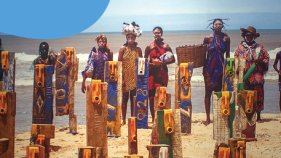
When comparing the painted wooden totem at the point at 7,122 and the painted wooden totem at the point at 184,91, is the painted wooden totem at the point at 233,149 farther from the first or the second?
the painted wooden totem at the point at 7,122

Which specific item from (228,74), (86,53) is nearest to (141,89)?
(228,74)

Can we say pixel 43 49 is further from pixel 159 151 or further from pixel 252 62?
pixel 252 62

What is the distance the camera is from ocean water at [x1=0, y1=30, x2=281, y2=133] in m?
7.07

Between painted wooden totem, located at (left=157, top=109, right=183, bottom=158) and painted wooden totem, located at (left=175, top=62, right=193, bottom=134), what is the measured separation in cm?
173

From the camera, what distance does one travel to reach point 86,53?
10.6m

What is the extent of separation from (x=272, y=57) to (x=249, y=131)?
6.17m

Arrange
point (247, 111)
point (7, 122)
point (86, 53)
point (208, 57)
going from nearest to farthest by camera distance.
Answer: point (7, 122)
point (247, 111)
point (208, 57)
point (86, 53)

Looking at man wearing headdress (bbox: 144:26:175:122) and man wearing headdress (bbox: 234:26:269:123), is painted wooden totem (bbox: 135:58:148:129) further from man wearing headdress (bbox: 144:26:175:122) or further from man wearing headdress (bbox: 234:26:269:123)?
man wearing headdress (bbox: 234:26:269:123)

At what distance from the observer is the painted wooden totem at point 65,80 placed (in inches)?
215

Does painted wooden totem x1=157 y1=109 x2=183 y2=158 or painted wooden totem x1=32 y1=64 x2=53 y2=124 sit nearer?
painted wooden totem x1=157 y1=109 x2=183 y2=158

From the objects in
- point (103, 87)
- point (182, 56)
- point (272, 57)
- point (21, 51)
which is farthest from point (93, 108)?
point (272, 57)

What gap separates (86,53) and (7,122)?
22.2 feet

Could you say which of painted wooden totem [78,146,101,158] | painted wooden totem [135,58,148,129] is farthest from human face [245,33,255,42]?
painted wooden totem [78,146,101,158]

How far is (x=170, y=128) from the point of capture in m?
3.57
